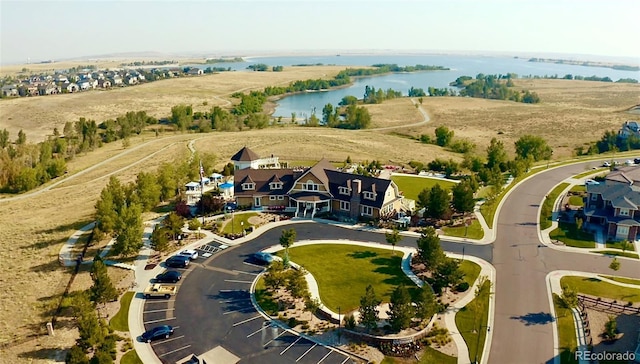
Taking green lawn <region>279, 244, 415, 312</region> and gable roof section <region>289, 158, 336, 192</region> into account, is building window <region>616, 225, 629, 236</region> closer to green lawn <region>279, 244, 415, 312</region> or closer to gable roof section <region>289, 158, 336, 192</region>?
green lawn <region>279, 244, 415, 312</region>

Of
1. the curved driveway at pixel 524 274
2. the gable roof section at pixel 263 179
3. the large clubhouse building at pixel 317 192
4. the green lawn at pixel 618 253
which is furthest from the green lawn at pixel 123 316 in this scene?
the green lawn at pixel 618 253

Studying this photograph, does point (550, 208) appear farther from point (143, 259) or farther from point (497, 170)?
point (143, 259)

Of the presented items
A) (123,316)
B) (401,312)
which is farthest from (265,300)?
(401,312)

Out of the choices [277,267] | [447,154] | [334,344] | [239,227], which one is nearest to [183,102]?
[447,154]

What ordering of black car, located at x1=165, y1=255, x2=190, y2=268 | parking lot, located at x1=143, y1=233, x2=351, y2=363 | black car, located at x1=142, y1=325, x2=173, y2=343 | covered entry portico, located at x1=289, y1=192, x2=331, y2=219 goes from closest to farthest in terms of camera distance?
parking lot, located at x1=143, y1=233, x2=351, y2=363
black car, located at x1=142, y1=325, x2=173, y2=343
black car, located at x1=165, y1=255, x2=190, y2=268
covered entry portico, located at x1=289, y1=192, x2=331, y2=219

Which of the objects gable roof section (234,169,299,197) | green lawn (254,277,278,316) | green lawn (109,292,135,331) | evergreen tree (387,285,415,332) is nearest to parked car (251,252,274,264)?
green lawn (254,277,278,316)

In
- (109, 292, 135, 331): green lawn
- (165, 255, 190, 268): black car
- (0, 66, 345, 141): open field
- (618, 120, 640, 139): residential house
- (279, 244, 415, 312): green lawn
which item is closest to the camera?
(109, 292, 135, 331): green lawn
